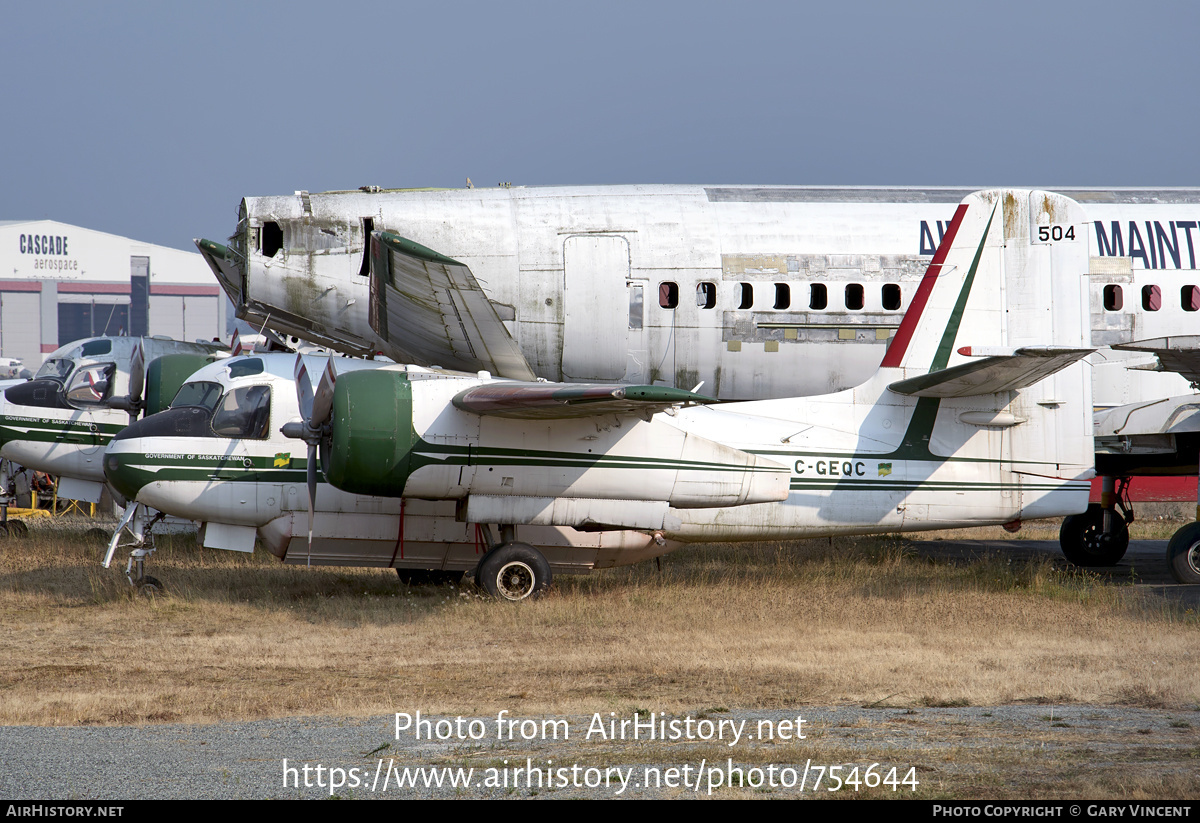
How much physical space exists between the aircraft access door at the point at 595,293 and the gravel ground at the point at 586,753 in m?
8.72

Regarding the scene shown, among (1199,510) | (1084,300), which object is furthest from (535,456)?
(1199,510)

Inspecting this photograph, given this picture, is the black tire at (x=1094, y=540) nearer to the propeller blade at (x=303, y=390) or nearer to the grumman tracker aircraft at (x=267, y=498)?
the grumman tracker aircraft at (x=267, y=498)

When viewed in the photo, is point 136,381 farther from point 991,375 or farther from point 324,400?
point 991,375

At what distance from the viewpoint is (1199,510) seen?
14.6 metres

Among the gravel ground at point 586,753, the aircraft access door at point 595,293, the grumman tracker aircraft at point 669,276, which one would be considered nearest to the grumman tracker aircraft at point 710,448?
the grumman tracker aircraft at point 669,276

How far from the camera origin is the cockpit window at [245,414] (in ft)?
45.1

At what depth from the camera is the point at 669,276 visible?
16.2m

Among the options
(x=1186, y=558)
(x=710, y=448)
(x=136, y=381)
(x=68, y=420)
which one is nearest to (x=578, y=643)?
(x=710, y=448)

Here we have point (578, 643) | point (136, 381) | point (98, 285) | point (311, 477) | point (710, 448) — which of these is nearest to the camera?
point (578, 643)

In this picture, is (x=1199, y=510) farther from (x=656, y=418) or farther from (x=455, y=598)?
(x=455, y=598)

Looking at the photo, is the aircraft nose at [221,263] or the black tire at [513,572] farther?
the aircraft nose at [221,263]

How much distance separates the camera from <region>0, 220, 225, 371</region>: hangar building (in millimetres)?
122188

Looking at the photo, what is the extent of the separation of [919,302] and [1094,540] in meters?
6.64

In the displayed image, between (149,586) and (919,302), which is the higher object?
(919,302)
